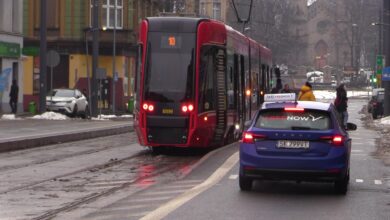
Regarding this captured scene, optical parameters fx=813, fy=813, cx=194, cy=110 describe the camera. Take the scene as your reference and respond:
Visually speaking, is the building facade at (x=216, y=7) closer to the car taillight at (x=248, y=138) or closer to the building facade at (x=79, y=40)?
the building facade at (x=79, y=40)

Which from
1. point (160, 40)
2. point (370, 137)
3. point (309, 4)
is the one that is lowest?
point (370, 137)

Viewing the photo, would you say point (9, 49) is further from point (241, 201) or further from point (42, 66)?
point (241, 201)

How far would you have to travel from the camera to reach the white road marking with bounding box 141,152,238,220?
1056cm

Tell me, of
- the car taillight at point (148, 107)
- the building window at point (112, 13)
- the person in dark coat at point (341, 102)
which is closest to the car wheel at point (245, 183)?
the car taillight at point (148, 107)

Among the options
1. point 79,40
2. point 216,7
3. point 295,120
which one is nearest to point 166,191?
point 295,120

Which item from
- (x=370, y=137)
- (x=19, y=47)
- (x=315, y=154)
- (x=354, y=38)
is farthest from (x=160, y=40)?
(x=354, y=38)

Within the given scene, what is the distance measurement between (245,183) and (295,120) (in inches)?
52.7

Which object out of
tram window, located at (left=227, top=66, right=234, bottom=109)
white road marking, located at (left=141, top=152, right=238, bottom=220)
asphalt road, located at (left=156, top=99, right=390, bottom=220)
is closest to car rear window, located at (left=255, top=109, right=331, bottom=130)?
asphalt road, located at (left=156, top=99, right=390, bottom=220)

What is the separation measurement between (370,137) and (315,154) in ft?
59.7

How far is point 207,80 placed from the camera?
20141mm

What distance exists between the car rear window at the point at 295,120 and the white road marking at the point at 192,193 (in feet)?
4.96

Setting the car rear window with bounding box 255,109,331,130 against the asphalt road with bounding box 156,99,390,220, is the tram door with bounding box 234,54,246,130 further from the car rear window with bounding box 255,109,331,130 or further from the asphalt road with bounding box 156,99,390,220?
the car rear window with bounding box 255,109,331,130

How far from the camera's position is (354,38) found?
117625 millimetres

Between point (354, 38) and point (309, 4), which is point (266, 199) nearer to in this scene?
point (354, 38)
